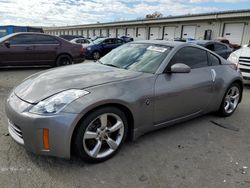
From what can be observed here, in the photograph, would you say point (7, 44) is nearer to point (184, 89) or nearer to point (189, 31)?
point (184, 89)

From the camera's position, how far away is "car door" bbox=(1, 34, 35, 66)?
8.09 meters

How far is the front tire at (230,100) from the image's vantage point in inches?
167

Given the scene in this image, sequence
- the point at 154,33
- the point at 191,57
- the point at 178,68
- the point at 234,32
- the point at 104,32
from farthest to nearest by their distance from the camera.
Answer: the point at 104,32
the point at 154,33
the point at 234,32
the point at 191,57
the point at 178,68

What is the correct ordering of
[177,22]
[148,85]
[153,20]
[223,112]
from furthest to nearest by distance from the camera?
[153,20] → [177,22] → [223,112] → [148,85]

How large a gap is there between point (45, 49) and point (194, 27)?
21.1m

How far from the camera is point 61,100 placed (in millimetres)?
2332

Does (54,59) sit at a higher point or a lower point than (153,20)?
lower

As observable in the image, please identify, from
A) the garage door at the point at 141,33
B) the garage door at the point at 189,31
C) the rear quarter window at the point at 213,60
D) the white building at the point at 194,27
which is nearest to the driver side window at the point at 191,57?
the rear quarter window at the point at 213,60

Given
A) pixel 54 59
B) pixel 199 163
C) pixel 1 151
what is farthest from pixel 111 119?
pixel 54 59

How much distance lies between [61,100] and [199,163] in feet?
6.13

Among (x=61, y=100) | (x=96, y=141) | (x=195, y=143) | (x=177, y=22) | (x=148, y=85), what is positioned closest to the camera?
(x=61, y=100)

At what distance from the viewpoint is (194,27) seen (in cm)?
2539

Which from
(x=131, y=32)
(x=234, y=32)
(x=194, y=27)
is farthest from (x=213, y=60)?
(x=131, y=32)

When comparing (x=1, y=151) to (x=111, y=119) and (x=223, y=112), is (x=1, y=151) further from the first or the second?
(x=223, y=112)
